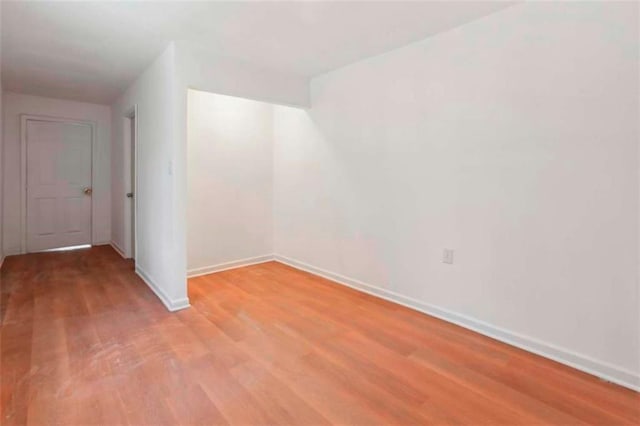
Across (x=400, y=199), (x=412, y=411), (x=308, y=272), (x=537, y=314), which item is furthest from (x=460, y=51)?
(x=308, y=272)

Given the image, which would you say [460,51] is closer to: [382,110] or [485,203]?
[382,110]

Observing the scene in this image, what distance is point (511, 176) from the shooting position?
2348 mm

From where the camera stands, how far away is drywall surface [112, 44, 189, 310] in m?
2.98

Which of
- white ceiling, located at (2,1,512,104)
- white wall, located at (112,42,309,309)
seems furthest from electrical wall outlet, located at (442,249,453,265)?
white wall, located at (112,42,309,309)

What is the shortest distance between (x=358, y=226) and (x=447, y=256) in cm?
100

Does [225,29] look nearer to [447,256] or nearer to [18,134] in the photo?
[447,256]

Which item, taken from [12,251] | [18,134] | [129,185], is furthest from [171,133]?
[12,251]

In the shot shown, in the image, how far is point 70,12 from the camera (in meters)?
2.32

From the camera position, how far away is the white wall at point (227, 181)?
13.2 ft

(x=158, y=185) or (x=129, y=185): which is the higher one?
(x=129, y=185)

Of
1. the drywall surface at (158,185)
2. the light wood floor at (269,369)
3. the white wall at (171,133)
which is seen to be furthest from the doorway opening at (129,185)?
the light wood floor at (269,369)

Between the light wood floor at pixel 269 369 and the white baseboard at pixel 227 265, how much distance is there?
0.77m

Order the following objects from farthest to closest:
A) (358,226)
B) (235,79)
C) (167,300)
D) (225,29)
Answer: (358,226) → (235,79) → (167,300) → (225,29)

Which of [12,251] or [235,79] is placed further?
[12,251]
